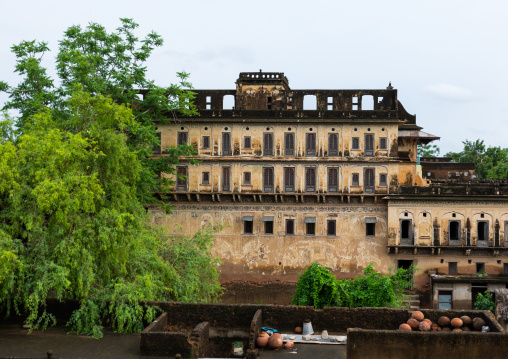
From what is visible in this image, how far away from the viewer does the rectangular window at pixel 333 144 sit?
1428 inches

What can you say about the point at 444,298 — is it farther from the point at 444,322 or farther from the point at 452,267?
the point at 444,322

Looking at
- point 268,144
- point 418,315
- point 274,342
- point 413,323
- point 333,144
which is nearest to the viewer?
point 274,342

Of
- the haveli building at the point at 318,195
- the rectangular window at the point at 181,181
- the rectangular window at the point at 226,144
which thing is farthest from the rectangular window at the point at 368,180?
the rectangular window at the point at 181,181

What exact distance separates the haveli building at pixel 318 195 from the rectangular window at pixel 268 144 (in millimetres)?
59

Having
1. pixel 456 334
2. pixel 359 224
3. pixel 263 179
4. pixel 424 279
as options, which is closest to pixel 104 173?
pixel 456 334

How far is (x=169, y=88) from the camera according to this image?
32.2 m

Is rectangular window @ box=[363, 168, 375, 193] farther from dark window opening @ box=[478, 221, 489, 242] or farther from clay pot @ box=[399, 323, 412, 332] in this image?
clay pot @ box=[399, 323, 412, 332]

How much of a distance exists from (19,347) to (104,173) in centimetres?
714

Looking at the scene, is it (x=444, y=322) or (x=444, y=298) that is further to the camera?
(x=444, y=298)

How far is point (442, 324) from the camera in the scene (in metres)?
18.1

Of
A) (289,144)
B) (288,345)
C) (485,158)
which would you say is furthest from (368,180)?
(485,158)

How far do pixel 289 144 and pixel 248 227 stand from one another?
5.15 metres

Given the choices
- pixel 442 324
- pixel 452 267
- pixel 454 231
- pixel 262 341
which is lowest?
pixel 262 341

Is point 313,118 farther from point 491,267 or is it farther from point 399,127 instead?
point 491,267
